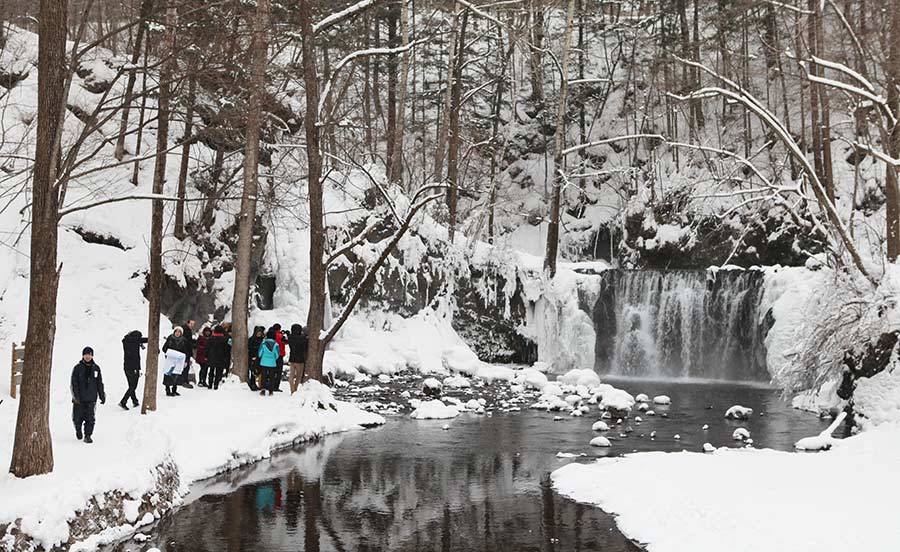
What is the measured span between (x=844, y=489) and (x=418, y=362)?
54.2 ft

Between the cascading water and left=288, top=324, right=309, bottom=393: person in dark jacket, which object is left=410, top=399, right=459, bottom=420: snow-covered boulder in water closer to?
left=288, top=324, right=309, bottom=393: person in dark jacket

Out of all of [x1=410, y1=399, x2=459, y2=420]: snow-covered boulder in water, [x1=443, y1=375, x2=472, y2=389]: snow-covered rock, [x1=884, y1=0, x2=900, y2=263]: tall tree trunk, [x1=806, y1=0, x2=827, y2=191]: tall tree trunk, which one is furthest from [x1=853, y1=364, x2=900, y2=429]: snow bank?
[x1=443, y1=375, x2=472, y2=389]: snow-covered rock

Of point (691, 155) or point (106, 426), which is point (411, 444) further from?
point (691, 155)

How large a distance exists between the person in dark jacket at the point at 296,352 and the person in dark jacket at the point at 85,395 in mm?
6444

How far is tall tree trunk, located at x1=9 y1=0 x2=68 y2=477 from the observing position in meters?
8.57

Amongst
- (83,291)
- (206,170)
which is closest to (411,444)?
(83,291)

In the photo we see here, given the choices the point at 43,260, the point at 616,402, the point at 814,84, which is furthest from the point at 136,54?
the point at 814,84

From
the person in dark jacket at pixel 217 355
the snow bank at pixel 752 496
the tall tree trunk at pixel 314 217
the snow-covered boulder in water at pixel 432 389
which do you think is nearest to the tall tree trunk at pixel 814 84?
the snow bank at pixel 752 496

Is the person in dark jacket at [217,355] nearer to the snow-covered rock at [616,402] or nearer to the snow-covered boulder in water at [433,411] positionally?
the snow-covered boulder in water at [433,411]

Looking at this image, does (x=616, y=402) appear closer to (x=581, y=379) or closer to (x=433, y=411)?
(x=433, y=411)

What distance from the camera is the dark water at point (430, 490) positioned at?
29.2 feet

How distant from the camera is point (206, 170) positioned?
22531 millimetres

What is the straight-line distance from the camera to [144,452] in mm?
10297

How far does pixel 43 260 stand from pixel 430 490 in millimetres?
5563
